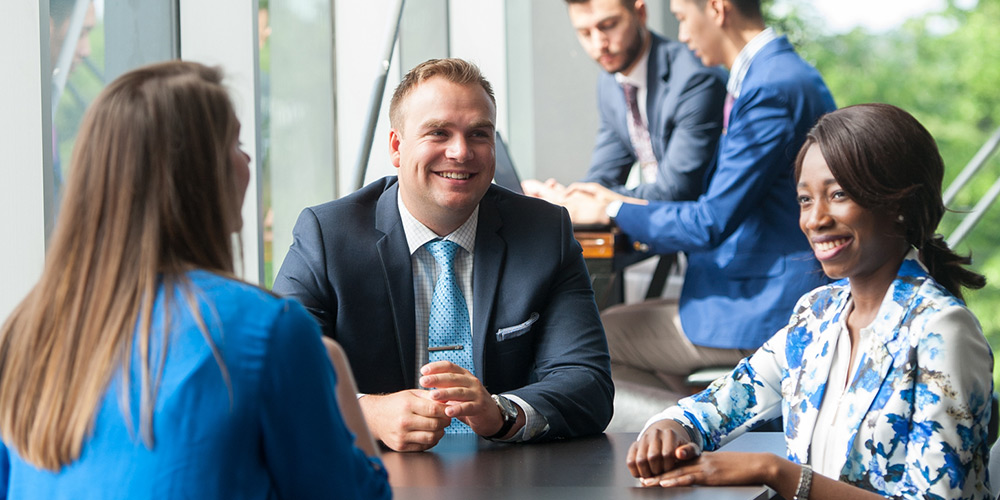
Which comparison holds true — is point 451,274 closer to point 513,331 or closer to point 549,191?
point 513,331

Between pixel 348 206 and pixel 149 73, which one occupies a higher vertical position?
pixel 149 73

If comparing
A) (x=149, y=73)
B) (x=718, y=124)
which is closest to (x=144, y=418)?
(x=149, y=73)

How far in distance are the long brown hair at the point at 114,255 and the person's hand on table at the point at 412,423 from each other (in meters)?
0.60

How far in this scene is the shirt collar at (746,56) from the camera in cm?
314

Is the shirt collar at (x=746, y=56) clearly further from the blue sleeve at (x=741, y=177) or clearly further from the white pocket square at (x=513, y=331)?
the white pocket square at (x=513, y=331)

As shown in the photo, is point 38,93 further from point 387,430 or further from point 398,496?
point 398,496

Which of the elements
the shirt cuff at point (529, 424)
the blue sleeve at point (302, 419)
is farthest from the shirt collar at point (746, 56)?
the blue sleeve at point (302, 419)

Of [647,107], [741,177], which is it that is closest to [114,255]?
[741,177]

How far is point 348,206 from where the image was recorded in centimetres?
184

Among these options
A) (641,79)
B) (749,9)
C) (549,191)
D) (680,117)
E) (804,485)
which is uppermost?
(749,9)

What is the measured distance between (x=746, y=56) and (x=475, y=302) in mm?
1773

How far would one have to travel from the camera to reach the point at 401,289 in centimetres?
174

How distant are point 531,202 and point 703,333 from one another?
131cm

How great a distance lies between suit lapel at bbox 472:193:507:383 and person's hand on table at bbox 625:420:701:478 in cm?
42
